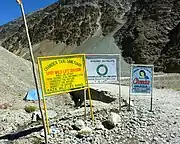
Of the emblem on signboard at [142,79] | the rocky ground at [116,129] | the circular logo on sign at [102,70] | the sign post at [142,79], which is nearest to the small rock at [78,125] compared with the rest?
the rocky ground at [116,129]

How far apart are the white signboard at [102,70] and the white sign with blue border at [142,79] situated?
25.9 inches

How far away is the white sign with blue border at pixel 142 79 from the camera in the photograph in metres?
12.2

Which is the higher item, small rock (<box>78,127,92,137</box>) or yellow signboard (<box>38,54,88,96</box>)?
yellow signboard (<box>38,54,88,96</box>)

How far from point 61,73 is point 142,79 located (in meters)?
3.12

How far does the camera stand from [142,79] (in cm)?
1245

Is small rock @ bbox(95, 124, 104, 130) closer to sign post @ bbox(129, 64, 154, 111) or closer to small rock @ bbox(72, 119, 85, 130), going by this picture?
small rock @ bbox(72, 119, 85, 130)

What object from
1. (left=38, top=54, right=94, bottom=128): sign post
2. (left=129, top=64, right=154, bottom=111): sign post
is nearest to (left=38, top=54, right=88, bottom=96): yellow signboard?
(left=38, top=54, right=94, bottom=128): sign post

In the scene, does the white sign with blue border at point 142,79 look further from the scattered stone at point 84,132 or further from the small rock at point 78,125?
the scattered stone at point 84,132

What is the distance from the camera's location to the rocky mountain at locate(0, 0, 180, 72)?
73.4 m

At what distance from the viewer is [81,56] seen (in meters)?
11.3

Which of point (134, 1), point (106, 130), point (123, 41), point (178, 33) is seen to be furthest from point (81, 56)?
point (134, 1)

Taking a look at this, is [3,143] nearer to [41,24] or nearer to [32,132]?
[32,132]

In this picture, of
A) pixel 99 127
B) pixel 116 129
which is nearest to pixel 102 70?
pixel 99 127

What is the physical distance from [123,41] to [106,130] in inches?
2853
